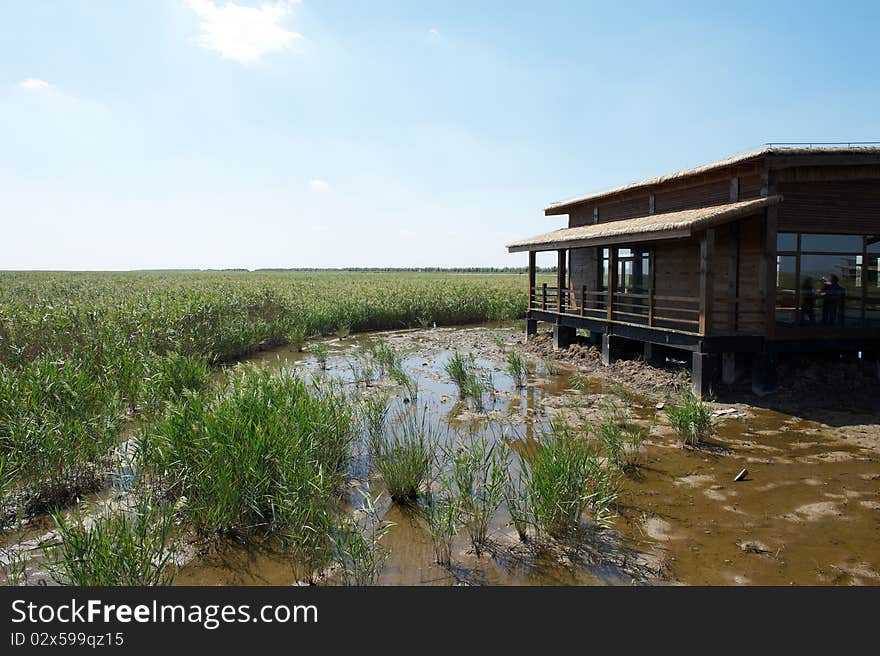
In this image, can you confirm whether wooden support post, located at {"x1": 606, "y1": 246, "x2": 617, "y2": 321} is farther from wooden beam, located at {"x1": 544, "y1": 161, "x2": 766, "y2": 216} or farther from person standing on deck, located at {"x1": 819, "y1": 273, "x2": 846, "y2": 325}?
person standing on deck, located at {"x1": 819, "y1": 273, "x2": 846, "y2": 325}

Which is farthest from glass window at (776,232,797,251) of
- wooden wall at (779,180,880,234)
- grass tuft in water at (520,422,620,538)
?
grass tuft in water at (520,422,620,538)

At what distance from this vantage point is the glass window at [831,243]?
39.1 feet

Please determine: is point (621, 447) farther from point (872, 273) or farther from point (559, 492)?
point (872, 273)

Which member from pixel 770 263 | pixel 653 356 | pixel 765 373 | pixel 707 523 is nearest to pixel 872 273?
pixel 770 263

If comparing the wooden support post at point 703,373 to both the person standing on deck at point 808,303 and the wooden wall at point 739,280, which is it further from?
the person standing on deck at point 808,303

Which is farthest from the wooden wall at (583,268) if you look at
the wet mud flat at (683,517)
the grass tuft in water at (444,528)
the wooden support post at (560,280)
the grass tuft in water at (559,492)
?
the grass tuft in water at (444,528)

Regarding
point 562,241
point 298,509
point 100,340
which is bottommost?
point 298,509

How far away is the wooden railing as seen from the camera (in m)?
12.9

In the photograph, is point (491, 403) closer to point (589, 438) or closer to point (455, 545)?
point (589, 438)

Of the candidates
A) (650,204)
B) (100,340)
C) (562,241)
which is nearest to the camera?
(100,340)

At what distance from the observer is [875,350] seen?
1261cm

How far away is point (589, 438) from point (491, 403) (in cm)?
308

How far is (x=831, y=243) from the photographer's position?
12062mm
